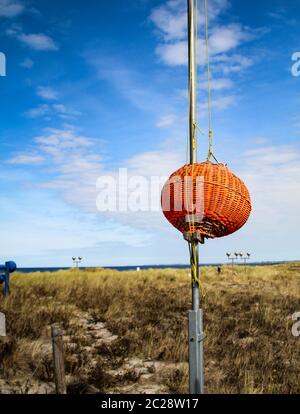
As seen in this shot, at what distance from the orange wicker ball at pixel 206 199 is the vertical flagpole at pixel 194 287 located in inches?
10.0

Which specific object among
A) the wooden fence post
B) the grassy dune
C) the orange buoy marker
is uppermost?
the orange buoy marker

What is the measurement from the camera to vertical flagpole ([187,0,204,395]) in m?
4.04

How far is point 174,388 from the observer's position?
244 inches

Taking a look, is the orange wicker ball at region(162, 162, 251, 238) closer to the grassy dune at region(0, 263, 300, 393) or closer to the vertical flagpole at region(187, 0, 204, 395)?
the vertical flagpole at region(187, 0, 204, 395)

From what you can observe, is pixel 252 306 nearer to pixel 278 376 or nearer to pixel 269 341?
pixel 269 341

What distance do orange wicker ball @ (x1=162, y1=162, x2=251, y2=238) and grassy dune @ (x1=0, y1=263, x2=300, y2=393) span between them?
3.25 metres

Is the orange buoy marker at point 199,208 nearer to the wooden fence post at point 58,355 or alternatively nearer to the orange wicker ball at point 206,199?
the orange wicker ball at point 206,199

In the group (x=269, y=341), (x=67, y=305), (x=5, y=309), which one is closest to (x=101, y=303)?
(x=67, y=305)

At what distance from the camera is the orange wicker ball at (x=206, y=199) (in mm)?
3875

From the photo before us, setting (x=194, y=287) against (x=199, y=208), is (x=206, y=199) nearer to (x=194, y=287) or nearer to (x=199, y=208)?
(x=199, y=208)

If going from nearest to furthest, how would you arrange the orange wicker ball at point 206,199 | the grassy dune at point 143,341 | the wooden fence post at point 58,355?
1. the orange wicker ball at point 206,199
2. the wooden fence post at point 58,355
3. the grassy dune at point 143,341

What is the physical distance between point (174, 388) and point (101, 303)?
267 inches

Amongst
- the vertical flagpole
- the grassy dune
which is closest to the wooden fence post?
the grassy dune

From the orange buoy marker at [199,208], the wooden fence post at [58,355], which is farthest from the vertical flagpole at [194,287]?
the wooden fence post at [58,355]
